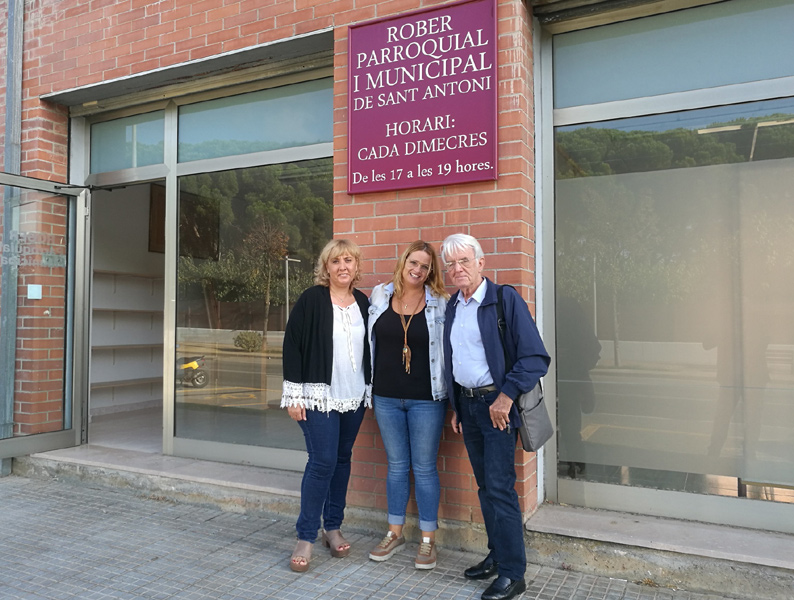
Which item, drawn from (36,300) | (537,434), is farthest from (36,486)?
(537,434)

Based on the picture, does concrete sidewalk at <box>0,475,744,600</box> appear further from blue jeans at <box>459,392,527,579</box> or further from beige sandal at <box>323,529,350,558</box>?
blue jeans at <box>459,392,527,579</box>

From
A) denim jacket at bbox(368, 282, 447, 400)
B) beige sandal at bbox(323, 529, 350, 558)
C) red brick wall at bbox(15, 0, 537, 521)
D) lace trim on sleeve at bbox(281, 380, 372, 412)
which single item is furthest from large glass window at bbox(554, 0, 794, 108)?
beige sandal at bbox(323, 529, 350, 558)

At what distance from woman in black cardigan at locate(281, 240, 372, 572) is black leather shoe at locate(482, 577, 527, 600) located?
3.12 feet

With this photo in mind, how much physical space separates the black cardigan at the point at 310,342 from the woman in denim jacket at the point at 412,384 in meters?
0.29

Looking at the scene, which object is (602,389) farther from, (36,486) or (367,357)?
(36,486)

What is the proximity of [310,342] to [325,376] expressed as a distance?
21 cm

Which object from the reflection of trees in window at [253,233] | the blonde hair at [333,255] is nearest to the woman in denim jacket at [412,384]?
the blonde hair at [333,255]

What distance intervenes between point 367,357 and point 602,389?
1537mm

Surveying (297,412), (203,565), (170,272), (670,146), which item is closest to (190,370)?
(170,272)

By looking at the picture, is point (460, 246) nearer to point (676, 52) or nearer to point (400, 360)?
point (400, 360)

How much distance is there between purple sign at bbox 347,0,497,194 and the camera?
393cm

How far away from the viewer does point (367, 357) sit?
3775 mm

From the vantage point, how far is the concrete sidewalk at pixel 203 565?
3.29 m

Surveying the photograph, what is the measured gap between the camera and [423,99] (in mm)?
4102
